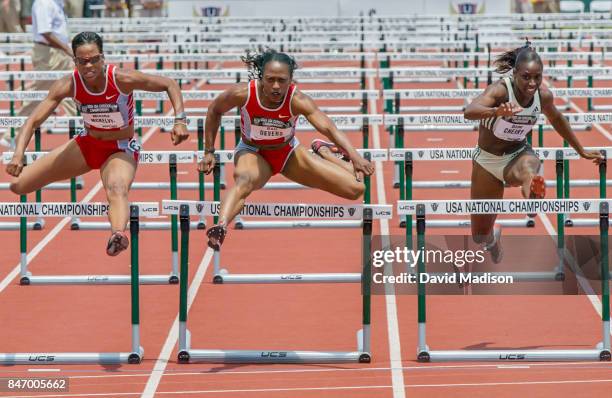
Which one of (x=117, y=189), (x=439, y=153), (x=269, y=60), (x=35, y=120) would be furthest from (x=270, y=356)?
(x=439, y=153)

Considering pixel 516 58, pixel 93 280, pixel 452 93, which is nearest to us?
pixel 516 58

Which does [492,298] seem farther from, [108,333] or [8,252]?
[8,252]

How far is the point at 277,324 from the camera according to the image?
33.1 feet

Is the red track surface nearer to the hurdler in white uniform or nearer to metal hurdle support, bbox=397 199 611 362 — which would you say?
metal hurdle support, bbox=397 199 611 362

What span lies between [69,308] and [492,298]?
312cm

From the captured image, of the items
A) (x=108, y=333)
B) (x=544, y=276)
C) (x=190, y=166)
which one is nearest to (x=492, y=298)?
(x=544, y=276)

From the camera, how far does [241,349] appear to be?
31.0 feet

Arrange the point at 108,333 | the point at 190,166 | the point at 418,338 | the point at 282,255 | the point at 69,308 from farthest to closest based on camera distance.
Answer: the point at 190,166
the point at 282,255
the point at 69,308
the point at 108,333
the point at 418,338

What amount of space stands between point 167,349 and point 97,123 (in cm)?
160

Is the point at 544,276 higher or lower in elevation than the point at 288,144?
lower

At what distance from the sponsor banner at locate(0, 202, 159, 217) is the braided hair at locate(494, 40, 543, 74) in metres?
2.65

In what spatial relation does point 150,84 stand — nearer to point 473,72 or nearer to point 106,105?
point 106,105

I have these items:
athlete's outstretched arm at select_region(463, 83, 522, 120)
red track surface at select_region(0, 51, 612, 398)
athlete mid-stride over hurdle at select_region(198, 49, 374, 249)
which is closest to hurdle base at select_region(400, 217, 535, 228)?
red track surface at select_region(0, 51, 612, 398)

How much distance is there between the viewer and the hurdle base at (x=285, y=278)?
10836mm
